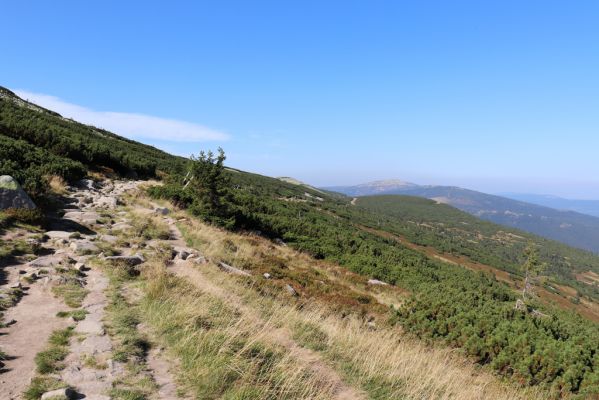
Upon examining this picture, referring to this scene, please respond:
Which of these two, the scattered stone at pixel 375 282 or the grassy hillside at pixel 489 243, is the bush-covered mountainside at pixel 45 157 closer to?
the scattered stone at pixel 375 282

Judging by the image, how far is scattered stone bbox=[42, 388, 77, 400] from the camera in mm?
4270

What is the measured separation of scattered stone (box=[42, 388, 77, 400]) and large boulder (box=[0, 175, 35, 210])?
34.7 feet

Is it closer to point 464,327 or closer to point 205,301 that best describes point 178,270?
point 205,301

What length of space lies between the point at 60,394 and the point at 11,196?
36.4 feet

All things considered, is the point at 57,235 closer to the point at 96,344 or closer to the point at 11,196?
the point at 11,196

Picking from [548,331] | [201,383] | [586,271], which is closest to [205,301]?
[201,383]

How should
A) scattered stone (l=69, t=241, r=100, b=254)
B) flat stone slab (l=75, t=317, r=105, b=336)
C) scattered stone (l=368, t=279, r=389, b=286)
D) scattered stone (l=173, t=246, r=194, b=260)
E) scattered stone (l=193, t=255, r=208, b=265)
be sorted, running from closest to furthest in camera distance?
flat stone slab (l=75, t=317, r=105, b=336)
scattered stone (l=69, t=241, r=100, b=254)
scattered stone (l=193, t=255, r=208, b=265)
scattered stone (l=173, t=246, r=194, b=260)
scattered stone (l=368, t=279, r=389, b=286)

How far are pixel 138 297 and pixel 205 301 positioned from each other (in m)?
1.67

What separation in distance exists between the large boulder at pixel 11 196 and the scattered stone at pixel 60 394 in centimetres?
1059

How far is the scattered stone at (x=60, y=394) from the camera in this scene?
427 cm

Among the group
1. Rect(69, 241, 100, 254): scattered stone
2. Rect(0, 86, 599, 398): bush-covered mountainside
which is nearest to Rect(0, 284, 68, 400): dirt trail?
Rect(69, 241, 100, 254): scattered stone

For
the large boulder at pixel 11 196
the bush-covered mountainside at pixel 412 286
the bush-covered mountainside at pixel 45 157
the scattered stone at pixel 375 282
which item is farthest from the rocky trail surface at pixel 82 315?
the scattered stone at pixel 375 282

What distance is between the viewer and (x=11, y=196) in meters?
12.2

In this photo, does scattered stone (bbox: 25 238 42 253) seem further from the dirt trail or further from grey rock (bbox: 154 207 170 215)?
grey rock (bbox: 154 207 170 215)
